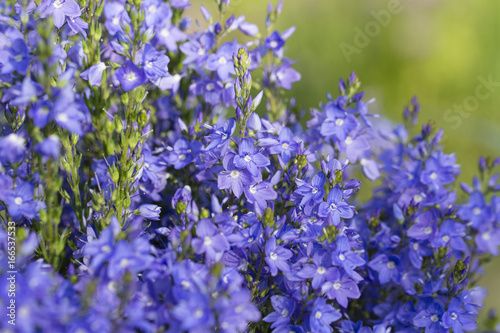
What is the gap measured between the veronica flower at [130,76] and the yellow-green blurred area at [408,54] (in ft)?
8.31

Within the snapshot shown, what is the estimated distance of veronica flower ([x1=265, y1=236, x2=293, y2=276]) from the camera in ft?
5.13

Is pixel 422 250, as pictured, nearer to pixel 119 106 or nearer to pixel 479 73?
pixel 119 106

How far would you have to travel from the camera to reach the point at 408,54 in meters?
4.46

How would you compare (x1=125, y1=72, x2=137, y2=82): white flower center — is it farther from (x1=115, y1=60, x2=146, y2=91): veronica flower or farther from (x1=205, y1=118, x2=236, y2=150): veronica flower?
(x1=205, y1=118, x2=236, y2=150): veronica flower

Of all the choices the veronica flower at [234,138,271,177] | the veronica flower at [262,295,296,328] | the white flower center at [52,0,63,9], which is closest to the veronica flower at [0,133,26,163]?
the white flower center at [52,0,63,9]

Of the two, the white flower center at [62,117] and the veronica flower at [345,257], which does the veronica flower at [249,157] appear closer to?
the veronica flower at [345,257]

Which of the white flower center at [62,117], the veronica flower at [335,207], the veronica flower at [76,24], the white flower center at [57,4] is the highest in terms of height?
the white flower center at [57,4]

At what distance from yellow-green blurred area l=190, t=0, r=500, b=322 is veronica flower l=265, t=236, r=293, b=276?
2.61 metres

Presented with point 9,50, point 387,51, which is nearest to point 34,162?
point 9,50

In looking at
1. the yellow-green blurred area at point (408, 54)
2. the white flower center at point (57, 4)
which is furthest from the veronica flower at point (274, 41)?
the yellow-green blurred area at point (408, 54)

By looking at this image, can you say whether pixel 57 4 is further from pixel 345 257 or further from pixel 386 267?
pixel 386 267

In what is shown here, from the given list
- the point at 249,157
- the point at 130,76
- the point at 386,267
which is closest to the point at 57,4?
the point at 130,76

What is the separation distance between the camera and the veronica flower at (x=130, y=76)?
1.68 meters

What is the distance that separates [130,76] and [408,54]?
329 centimetres
